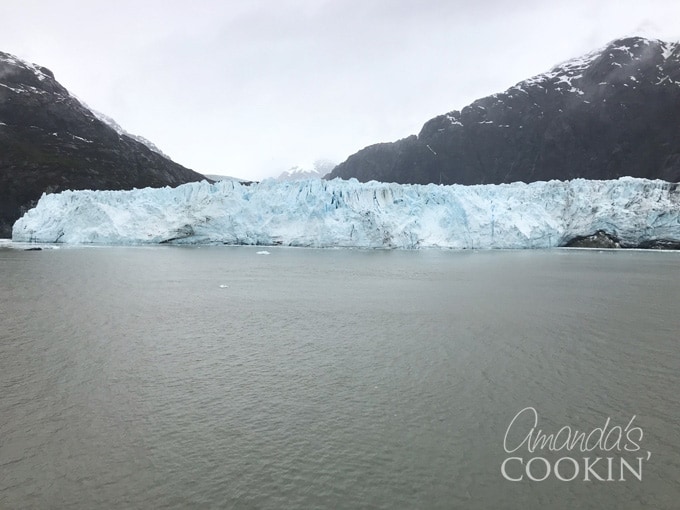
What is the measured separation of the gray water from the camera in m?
5.02

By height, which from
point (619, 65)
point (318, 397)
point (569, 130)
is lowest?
point (318, 397)

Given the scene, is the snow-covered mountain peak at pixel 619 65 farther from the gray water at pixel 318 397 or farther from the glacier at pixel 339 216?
the gray water at pixel 318 397

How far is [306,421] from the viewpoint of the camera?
6629 mm

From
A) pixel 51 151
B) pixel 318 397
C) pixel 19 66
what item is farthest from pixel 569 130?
pixel 19 66

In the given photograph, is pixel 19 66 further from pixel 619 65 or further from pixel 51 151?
pixel 619 65

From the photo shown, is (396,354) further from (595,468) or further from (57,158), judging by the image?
(57,158)

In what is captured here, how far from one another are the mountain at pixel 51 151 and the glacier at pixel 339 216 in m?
18.0

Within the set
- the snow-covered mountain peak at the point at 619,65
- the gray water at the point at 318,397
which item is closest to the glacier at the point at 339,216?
the gray water at the point at 318,397

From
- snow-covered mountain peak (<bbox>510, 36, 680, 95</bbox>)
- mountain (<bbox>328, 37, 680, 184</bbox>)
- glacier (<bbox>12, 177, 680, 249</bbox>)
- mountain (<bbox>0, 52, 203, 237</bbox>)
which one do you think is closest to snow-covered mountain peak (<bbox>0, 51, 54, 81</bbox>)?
mountain (<bbox>0, 52, 203, 237</bbox>)

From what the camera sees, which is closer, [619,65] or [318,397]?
[318,397]

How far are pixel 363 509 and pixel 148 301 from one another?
A: 1340 centimetres

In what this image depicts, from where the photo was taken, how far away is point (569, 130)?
3871 inches

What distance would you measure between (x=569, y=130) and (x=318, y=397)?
108m

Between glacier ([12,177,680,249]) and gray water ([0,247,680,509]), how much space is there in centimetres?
2934
